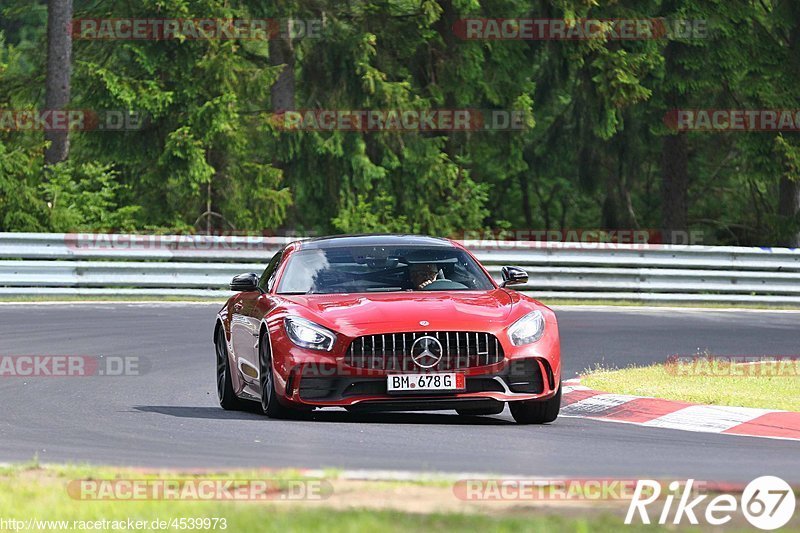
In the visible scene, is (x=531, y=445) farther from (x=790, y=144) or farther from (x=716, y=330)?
(x=790, y=144)

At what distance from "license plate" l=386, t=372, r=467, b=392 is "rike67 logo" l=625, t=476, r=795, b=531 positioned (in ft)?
11.7

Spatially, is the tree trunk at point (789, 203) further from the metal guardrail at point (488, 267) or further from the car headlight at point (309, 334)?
the car headlight at point (309, 334)

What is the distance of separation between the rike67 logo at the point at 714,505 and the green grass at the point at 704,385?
540cm

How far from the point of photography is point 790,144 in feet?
111

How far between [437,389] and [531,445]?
49.1 inches

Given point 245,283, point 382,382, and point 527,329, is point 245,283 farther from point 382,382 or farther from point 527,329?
point 527,329

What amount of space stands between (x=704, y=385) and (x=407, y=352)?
435 centimetres

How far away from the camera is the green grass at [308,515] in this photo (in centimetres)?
645

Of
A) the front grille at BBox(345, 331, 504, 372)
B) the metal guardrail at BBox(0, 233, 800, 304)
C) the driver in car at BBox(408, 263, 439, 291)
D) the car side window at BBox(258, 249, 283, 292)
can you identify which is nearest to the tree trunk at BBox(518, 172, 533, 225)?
the metal guardrail at BBox(0, 233, 800, 304)

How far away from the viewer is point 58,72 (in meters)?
31.9

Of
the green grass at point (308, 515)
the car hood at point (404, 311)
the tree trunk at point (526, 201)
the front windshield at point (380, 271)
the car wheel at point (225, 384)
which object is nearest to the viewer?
the green grass at point (308, 515)

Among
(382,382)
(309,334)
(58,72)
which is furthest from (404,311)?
(58,72)

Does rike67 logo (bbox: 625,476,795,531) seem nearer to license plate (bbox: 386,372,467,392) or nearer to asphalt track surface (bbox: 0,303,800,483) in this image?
asphalt track surface (bbox: 0,303,800,483)

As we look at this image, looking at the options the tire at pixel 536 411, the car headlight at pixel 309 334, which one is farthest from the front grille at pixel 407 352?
the tire at pixel 536 411
